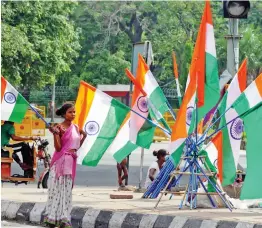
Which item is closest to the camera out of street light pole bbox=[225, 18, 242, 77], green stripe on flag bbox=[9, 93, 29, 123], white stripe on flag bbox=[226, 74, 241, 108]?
white stripe on flag bbox=[226, 74, 241, 108]

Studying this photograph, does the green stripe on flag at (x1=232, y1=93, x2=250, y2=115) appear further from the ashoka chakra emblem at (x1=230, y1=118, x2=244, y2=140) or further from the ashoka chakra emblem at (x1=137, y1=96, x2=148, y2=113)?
the ashoka chakra emblem at (x1=137, y1=96, x2=148, y2=113)

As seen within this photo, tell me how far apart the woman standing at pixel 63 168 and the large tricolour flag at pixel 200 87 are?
152cm

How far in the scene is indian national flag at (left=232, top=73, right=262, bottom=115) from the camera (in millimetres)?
12800

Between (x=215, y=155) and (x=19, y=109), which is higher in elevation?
(x=19, y=109)

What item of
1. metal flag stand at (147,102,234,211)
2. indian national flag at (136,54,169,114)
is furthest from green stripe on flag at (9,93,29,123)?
metal flag stand at (147,102,234,211)

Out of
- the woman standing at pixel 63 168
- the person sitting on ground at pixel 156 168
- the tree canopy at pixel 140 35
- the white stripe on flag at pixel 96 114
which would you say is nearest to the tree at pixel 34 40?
the tree canopy at pixel 140 35

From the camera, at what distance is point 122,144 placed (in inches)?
599

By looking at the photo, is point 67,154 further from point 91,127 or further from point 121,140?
point 121,140

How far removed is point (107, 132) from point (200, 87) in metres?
2.33

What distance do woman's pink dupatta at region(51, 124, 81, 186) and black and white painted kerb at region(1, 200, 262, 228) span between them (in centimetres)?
105

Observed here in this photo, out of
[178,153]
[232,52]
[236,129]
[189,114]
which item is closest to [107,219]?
[178,153]

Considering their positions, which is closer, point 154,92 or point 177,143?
point 177,143

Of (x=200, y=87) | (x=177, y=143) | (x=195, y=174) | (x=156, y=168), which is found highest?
(x=200, y=87)

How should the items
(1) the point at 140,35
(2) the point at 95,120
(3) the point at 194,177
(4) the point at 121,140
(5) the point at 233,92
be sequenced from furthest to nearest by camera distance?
(1) the point at 140,35, (4) the point at 121,140, (2) the point at 95,120, (5) the point at 233,92, (3) the point at 194,177
